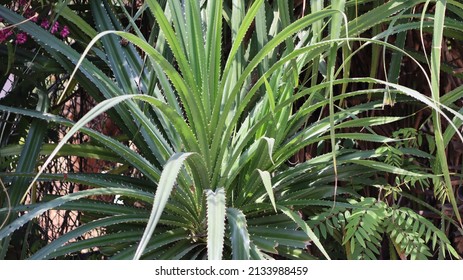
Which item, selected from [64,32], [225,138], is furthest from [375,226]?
[64,32]

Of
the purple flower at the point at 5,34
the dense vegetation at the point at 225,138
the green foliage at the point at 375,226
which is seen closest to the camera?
the dense vegetation at the point at 225,138

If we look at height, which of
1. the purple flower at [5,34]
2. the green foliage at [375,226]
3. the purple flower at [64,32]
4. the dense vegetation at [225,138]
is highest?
the purple flower at [64,32]

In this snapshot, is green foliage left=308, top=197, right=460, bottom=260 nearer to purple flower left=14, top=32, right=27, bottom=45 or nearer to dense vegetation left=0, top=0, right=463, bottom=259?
dense vegetation left=0, top=0, right=463, bottom=259

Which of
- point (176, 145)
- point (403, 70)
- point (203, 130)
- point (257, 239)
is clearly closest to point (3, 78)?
point (176, 145)

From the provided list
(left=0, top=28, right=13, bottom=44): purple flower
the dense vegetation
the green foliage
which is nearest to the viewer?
the dense vegetation

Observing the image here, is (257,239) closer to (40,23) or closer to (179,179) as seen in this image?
(179,179)

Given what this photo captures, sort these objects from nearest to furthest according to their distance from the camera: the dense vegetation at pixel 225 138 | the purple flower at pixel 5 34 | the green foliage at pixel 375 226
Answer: the dense vegetation at pixel 225 138 < the green foliage at pixel 375 226 < the purple flower at pixel 5 34

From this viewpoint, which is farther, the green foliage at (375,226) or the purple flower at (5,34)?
the purple flower at (5,34)

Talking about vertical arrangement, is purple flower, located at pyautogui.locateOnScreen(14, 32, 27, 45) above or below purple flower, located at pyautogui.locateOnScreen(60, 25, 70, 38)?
below

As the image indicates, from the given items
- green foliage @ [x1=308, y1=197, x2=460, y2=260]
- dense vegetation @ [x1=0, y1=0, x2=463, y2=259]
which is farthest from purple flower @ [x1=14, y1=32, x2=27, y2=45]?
green foliage @ [x1=308, y1=197, x2=460, y2=260]

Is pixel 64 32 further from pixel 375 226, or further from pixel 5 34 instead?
pixel 375 226

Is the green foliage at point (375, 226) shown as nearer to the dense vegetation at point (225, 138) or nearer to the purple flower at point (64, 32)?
the dense vegetation at point (225, 138)

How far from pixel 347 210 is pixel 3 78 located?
0.76 metres

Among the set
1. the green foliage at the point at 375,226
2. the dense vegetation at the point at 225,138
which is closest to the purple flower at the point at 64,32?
the dense vegetation at the point at 225,138
